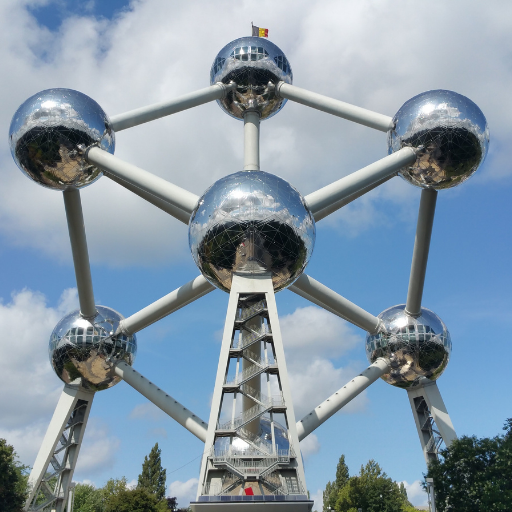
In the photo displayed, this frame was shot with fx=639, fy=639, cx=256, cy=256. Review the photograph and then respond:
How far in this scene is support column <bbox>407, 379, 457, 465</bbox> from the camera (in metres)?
22.1

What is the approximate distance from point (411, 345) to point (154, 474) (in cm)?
2742

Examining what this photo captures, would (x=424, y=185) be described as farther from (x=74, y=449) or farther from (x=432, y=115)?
(x=74, y=449)

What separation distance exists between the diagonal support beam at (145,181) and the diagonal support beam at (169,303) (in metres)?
2.75

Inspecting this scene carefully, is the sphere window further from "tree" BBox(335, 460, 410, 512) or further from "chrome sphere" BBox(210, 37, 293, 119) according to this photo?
"tree" BBox(335, 460, 410, 512)

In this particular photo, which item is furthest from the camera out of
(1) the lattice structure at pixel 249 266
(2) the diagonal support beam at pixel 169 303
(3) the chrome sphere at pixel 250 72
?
(3) the chrome sphere at pixel 250 72

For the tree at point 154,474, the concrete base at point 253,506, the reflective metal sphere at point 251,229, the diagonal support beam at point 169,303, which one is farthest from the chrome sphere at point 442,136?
the tree at point 154,474

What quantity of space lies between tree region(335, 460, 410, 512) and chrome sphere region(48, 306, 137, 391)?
18.1 meters

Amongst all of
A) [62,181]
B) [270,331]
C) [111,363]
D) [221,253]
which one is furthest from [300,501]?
[62,181]

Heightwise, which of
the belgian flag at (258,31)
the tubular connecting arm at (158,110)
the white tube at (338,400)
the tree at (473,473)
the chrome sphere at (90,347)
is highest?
the belgian flag at (258,31)

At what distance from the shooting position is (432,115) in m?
18.5

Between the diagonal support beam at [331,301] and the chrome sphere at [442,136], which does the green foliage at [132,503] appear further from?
the chrome sphere at [442,136]

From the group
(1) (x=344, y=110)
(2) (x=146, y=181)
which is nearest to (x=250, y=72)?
(1) (x=344, y=110)

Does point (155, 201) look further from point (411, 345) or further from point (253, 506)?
point (411, 345)

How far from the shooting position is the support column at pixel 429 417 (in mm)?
22116
